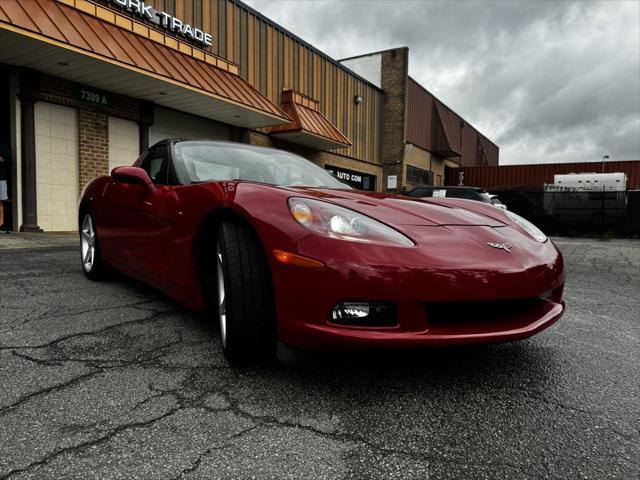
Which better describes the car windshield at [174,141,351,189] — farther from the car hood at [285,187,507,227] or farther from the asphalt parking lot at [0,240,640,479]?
the asphalt parking lot at [0,240,640,479]

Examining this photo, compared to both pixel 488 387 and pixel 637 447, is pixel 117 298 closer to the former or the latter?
pixel 488 387

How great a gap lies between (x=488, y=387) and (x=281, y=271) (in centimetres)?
97

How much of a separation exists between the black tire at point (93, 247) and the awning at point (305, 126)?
9491 mm

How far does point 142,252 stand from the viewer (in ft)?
9.14

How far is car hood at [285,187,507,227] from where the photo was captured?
195cm

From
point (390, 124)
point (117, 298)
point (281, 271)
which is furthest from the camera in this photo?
point (390, 124)

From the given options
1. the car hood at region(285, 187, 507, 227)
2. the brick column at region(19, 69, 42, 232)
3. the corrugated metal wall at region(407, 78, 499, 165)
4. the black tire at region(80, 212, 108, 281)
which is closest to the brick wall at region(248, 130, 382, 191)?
the corrugated metal wall at region(407, 78, 499, 165)

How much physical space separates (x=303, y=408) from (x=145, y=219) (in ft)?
5.46

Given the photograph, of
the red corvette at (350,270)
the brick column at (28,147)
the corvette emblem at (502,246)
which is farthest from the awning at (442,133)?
the corvette emblem at (502,246)

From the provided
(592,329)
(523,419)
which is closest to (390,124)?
(592,329)

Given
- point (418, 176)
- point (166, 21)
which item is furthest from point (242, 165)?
point (418, 176)

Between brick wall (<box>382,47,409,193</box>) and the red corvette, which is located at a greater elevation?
brick wall (<box>382,47,409,193</box>)

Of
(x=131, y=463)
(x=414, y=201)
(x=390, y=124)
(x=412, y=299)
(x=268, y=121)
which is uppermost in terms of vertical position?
(x=390, y=124)

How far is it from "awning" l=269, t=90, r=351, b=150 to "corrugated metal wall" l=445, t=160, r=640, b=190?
16.4 m
